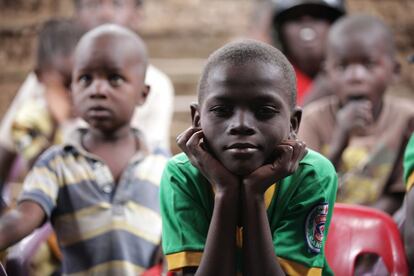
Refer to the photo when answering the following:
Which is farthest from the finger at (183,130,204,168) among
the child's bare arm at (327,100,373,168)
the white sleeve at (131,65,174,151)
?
the white sleeve at (131,65,174,151)

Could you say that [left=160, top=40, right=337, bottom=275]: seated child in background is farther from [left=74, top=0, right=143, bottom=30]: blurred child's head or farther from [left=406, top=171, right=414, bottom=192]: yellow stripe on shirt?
[left=74, top=0, right=143, bottom=30]: blurred child's head

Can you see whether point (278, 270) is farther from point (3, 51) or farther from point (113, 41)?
point (3, 51)

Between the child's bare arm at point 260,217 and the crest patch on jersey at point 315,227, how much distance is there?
0.47 ft

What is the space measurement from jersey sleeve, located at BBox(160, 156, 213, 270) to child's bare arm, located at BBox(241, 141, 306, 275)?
0.15 metres

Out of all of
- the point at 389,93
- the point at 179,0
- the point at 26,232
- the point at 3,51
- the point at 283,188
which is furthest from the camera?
the point at 179,0

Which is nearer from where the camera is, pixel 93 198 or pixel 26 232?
pixel 26 232

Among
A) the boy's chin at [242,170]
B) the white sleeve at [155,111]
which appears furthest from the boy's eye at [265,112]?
the white sleeve at [155,111]

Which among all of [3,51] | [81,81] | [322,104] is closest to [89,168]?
[81,81]

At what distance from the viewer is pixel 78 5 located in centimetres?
480

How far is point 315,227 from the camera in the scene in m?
2.28

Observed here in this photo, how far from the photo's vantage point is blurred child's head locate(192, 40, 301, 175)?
7.02 ft

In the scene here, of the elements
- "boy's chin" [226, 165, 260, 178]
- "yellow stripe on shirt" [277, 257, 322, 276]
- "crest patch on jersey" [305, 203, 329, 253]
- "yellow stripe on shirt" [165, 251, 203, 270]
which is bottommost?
"yellow stripe on shirt" [277, 257, 322, 276]

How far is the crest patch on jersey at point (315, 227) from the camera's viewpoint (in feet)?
7.42

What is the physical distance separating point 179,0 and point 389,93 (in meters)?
2.46
